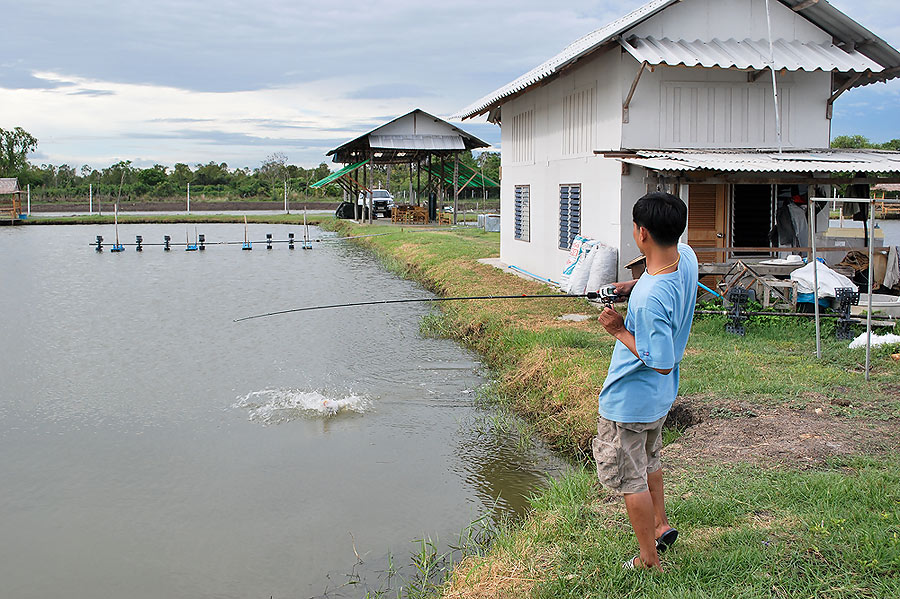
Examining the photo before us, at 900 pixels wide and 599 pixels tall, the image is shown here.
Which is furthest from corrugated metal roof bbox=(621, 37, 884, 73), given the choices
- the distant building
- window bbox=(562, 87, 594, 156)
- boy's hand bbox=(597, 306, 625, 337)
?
the distant building

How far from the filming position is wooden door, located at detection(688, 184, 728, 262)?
12.2m

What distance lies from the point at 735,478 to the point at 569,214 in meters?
9.32

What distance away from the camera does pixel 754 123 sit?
12.3 metres

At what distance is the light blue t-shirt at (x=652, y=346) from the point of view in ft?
12.1

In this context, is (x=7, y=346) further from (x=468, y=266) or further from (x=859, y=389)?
(x=859, y=389)

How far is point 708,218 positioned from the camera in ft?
40.4

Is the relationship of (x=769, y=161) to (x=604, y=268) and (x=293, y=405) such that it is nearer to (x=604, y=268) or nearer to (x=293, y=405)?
(x=604, y=268)

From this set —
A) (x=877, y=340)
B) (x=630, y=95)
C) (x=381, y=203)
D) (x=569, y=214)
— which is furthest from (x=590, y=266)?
(x=381, y=203)

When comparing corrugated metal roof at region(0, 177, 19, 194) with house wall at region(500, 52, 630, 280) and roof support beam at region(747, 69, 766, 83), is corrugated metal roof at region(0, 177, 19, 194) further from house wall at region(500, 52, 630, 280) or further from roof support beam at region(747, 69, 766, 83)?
roof support beam at region(747, 69, 766, 83)

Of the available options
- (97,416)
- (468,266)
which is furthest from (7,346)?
(468,266)

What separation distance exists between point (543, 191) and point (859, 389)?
9311 mm

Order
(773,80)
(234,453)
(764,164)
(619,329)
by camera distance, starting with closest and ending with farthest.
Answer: (619,329)
(234,453)
(764,164)
(773,80)

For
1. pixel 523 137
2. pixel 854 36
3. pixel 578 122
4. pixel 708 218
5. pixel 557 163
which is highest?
pixel 854 36

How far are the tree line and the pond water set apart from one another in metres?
44.7
